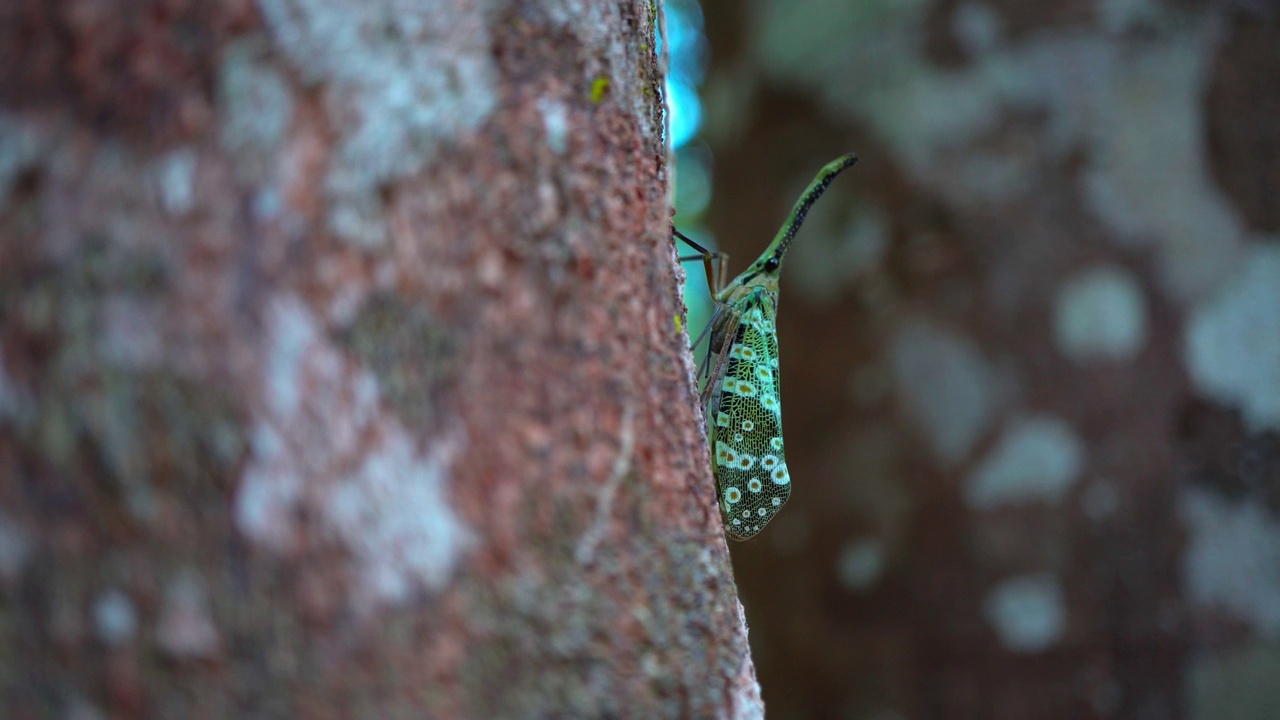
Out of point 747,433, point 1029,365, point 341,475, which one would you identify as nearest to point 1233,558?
point 1029,365

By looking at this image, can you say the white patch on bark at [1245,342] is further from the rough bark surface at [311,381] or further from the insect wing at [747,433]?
the rough bark surface at [311,381]

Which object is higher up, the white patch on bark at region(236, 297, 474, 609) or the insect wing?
the white patch on bark at region(236, 297, 474, 609)

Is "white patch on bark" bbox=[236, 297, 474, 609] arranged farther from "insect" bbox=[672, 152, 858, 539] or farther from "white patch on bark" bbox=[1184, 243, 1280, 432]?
"white patch on bark" bbox=[1184, 243, 1280, 432]

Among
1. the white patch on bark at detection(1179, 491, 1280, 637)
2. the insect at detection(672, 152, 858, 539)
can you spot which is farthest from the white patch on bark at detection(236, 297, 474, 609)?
the white patch on bark at detection(1179, 491, 1280, 637)

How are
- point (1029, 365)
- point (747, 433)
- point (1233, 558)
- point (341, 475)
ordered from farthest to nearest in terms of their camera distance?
point (1029, 365)
point (1233, 558)
point (747, 433)
point (341, 475)

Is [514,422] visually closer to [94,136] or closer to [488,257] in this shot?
[488,257]

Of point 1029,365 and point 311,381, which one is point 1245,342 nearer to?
point 1029,365

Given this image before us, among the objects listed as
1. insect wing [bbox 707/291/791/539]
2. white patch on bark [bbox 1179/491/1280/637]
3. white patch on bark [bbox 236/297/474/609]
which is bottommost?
white patch on bark [bbox 1179/491/1280/637]

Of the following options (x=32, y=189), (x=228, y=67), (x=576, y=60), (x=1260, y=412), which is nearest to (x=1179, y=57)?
(x=1260, y=412)
